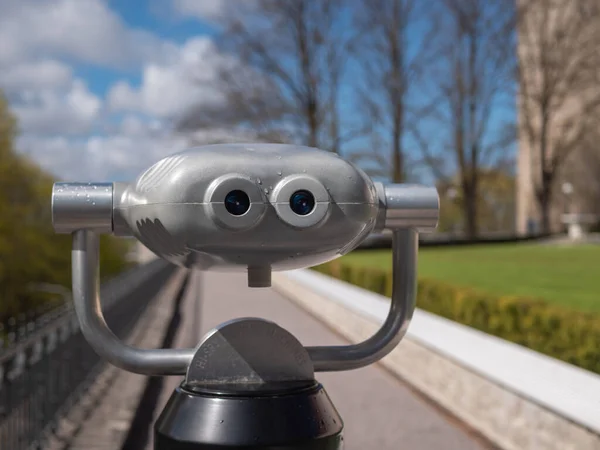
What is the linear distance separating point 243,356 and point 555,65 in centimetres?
3150

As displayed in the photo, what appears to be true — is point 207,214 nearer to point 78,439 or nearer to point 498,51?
point 78,439

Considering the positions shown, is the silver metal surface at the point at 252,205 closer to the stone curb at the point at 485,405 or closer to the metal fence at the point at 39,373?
the stone curb at the point at 485,405

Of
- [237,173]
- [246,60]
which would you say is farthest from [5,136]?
[237,173]

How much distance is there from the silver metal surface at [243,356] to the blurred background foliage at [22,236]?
1183 inches

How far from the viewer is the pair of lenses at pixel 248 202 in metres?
1.27

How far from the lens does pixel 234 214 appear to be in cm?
127

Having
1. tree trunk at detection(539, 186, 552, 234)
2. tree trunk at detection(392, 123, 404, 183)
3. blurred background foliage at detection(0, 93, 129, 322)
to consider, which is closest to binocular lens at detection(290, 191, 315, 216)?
tree trunk at detection(392, 123, 404, 183)

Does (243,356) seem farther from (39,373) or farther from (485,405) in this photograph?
(485,405)

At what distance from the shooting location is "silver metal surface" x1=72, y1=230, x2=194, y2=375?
4.79 feet

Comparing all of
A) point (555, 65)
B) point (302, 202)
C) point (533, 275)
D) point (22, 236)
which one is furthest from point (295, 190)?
point (22, 236)

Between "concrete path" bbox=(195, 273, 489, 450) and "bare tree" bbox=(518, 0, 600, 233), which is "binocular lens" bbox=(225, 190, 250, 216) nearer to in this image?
"concrete path" bbox=(195, 273, 489, 450)

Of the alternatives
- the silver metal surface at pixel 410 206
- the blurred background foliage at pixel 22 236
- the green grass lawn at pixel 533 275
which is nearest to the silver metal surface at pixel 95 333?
the silver metal surface at pixel 410 206

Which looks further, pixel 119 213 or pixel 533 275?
pixel 533 275

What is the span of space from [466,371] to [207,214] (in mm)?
4557
